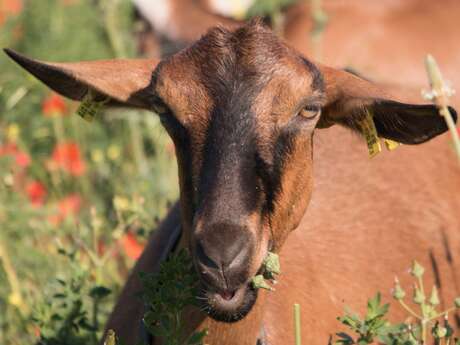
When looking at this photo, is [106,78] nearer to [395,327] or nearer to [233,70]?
[233,70]

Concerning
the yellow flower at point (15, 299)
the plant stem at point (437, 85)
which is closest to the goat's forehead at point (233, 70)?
the plant stem at point (437, 85)

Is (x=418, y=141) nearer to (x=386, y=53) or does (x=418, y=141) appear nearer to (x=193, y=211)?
(x=193, y=211)

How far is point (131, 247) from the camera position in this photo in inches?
220

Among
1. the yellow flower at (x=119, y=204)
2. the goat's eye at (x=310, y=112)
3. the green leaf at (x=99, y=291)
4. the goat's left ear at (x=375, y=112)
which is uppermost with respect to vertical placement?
the yellow flower at (x=119, y=204)

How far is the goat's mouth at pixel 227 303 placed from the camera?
3465 mm

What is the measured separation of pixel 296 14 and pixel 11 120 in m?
3.20

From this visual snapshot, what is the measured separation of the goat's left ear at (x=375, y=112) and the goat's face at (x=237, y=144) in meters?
0.12

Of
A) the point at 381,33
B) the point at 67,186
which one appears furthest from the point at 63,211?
the point at 381,33

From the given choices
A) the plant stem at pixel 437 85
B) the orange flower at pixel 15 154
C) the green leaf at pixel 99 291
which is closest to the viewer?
the plant stem at pixel 437 85

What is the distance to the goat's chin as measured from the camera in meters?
3.47

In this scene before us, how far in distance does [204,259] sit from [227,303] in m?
A: 0.21

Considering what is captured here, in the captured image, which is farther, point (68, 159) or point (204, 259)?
point (68, 159)

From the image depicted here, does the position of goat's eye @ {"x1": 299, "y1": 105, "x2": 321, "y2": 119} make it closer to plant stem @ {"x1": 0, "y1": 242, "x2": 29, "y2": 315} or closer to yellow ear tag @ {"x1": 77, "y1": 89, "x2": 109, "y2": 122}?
yellow ear tag @ {"x1": 77, "y1": 89, "x2": 109, "y2": 122}

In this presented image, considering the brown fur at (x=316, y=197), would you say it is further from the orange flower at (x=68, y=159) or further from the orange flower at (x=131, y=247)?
the orange flower at (x=68, y=159)
